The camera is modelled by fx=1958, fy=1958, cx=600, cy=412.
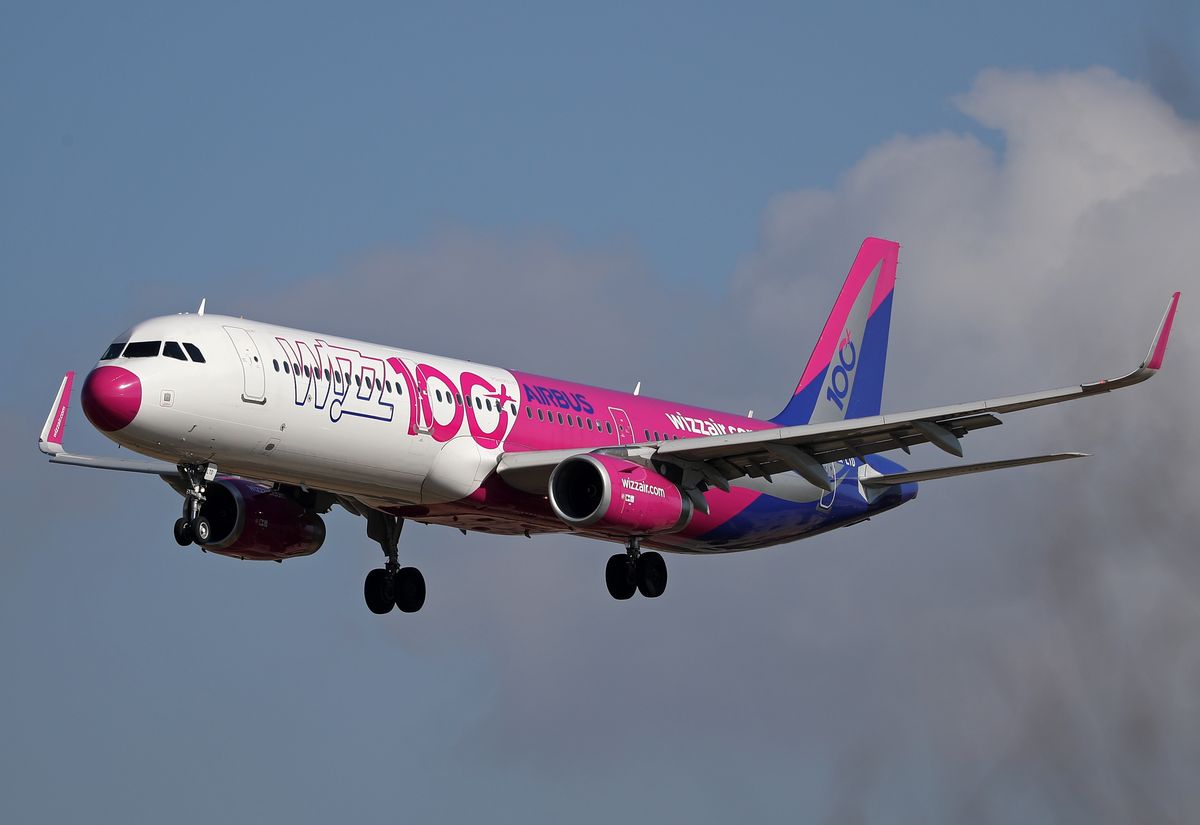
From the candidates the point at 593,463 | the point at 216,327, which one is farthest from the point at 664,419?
the point at 216,327

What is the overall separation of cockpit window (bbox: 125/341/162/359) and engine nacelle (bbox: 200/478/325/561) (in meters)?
7.30

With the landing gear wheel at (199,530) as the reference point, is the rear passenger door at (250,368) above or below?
above

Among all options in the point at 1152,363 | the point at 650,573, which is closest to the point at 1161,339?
the point at 1152,363

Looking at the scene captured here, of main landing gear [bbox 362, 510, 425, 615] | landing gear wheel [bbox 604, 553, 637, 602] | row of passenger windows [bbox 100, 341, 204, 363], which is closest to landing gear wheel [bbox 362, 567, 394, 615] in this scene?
main landing gear [bbox 362, 510, 425, 615]

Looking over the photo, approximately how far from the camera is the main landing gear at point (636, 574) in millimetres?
45656

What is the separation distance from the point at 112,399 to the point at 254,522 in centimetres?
881

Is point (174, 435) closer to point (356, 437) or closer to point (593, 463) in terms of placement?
point (356, 437)

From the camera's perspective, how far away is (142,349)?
3859 cm

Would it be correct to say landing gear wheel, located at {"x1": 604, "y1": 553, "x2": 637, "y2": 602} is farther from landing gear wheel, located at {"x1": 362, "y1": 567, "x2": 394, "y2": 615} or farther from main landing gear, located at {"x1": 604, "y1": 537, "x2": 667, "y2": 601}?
landing gear wheel, located at {"x1": 362, "y1": 567, "x2": 394, "y2": 615}

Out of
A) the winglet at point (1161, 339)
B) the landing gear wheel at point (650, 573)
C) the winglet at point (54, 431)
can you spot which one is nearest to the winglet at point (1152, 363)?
the winglet at point (1161, 339)

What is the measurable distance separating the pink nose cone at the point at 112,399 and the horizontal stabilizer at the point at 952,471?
18896 millimetres

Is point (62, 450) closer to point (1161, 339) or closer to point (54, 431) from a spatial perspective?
point (54, 431)

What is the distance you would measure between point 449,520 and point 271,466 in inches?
245

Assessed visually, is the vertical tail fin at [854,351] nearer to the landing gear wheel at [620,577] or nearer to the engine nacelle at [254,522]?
the landing gear wheel at [620,577]
